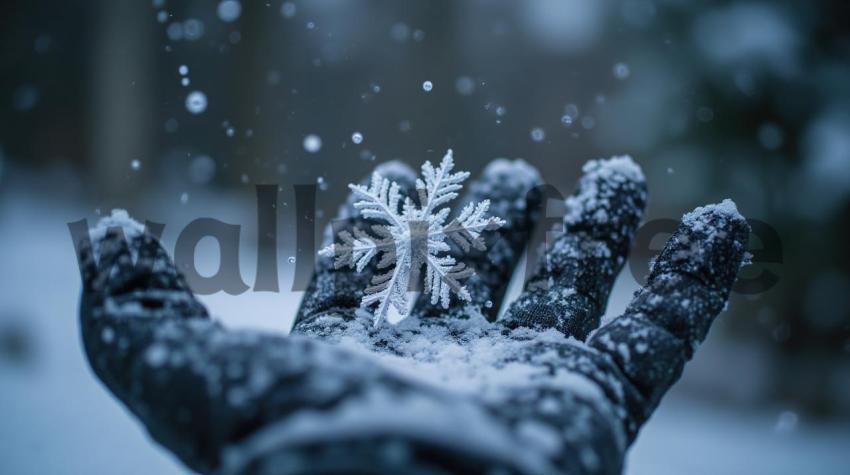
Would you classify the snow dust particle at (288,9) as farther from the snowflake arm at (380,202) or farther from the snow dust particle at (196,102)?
the snowflake arm at (380,202)

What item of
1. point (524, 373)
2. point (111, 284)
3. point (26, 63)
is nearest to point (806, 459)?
point (524, 373)

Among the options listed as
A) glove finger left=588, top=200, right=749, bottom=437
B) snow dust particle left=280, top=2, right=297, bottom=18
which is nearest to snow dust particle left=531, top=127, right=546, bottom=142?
snow dust particle left=280, top=2, right=297, bottom=18

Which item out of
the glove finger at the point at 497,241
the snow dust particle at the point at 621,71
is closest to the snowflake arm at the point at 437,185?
the glove finger at the point at 497,241

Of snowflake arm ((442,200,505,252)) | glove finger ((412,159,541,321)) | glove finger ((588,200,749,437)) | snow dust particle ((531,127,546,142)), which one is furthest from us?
snow dust particle ((531,127,546,142))

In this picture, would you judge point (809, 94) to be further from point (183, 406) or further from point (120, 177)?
point (120, 177)

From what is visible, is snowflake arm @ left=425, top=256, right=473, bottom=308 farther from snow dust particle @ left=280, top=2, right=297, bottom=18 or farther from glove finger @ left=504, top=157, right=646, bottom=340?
snow dust particle @ left=280, top=2, right=297, bottom=18

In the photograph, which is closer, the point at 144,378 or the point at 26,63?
the point at 144,378

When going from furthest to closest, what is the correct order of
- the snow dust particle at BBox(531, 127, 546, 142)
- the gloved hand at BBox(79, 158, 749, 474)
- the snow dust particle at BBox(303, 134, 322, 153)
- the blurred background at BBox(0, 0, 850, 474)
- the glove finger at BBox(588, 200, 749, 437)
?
the snow dust particle at BBox(531, 127, 546, 142)
the snow dust particle at BBox(303, 134, 322, 153)
the blurred background at BBox(0, 0, 850, 474)
the glove finger at BBox(588, 200, 749, 437)
the gloved hand at BBox(79, 158, 749, 474)

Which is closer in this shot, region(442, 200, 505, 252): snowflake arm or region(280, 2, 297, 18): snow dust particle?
region(442, 200, 505, 252): snowflake arm
